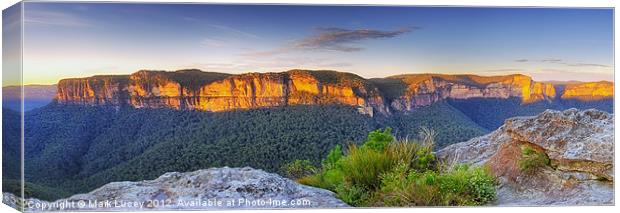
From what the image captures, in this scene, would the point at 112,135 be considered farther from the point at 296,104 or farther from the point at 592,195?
the point at 592,195

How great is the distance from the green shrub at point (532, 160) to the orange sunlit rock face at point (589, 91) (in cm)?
104

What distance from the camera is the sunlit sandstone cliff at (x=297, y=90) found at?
14.5 meters

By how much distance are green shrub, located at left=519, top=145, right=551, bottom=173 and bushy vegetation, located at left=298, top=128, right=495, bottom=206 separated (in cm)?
42

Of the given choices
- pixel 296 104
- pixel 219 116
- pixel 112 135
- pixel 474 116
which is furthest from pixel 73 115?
pixel 474 116

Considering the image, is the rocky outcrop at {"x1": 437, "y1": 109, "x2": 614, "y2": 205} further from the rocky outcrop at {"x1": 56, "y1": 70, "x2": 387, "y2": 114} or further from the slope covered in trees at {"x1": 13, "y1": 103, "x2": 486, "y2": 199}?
the rocky outcrop at {"x1": 56, "y1": 70, "x2": 387, "y2": 114}

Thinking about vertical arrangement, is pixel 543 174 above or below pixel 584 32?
below

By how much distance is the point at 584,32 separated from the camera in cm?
1536

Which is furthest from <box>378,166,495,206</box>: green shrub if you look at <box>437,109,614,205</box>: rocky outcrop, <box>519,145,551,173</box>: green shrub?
<box>519,145,551,173</box>: green shrub

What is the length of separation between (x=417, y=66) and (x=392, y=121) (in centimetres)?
75

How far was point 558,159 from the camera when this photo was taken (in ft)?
48.3

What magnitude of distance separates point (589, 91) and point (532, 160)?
1.34 m

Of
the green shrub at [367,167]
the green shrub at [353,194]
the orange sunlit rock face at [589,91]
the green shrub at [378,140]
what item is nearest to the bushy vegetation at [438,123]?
the green shrub at [378,140]

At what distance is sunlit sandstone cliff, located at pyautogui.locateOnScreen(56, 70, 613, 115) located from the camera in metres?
14.5

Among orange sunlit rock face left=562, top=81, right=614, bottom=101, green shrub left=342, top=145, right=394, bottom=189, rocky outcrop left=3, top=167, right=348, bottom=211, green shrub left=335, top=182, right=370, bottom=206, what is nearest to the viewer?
rocky outcrop left=3, top=167, right=348, bottom=211
